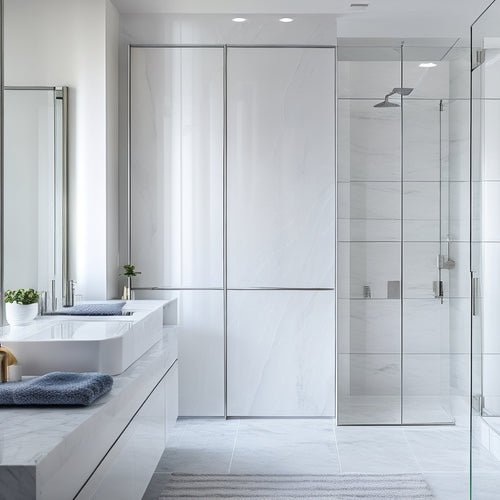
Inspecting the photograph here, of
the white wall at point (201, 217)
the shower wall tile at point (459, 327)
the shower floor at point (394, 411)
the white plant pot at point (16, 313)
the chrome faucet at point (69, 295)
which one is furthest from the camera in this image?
the white wall at point (201, 217)

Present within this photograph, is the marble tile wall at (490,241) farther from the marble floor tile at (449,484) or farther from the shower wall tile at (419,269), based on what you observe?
the shower wall tile at (419,269)

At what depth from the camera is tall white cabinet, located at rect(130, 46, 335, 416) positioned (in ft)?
14.0

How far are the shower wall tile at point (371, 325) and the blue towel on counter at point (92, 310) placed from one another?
1.42m

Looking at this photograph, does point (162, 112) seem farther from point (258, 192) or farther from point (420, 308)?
point (420, 308)

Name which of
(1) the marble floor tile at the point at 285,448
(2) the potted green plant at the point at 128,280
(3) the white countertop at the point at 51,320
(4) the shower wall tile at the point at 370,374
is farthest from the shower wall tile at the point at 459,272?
(2) the potted green plant at the point at 128,280

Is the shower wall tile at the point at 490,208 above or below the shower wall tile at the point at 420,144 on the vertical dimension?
below

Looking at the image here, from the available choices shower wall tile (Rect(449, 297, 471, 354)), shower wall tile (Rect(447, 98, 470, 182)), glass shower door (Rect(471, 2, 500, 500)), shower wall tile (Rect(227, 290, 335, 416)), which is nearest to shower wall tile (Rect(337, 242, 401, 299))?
shower wall tile (Rect(227, 290, 335, 416))

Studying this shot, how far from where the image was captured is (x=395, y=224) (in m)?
4.13

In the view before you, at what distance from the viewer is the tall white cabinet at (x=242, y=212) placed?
4.27m

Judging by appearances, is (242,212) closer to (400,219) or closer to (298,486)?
(400,219)

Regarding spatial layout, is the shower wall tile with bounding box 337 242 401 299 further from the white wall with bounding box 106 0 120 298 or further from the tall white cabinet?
the white wall with bounding box 106 0 120 298

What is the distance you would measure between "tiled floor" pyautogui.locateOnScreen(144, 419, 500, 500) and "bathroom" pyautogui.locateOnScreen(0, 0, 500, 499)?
0.02m

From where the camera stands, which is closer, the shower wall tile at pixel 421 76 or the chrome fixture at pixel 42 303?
the chrome fixture at pixel 42 303

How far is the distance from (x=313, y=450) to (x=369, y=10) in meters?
2.57
